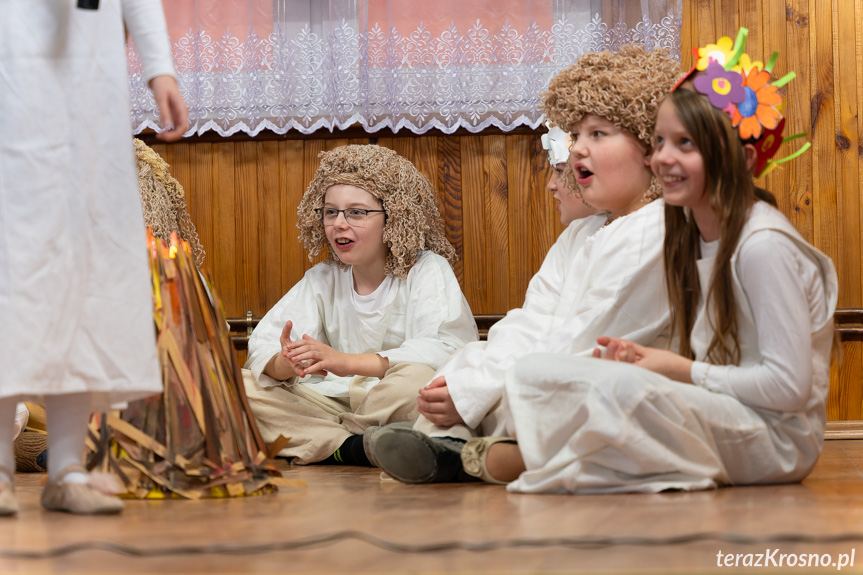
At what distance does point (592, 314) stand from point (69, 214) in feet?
3.69

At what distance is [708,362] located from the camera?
1.96 meters

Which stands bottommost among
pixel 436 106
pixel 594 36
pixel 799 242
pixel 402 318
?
pixel 402 318

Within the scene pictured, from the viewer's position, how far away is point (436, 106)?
10.2 feet

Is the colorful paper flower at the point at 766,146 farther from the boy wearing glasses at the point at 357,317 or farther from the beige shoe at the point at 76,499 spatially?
the beige shoe at the point at 76,499

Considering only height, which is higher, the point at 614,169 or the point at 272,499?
the point at 614,169

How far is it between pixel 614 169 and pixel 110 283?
1239mm

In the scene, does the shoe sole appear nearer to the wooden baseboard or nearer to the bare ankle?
the bare ankle

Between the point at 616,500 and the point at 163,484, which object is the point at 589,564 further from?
the point at 163,484

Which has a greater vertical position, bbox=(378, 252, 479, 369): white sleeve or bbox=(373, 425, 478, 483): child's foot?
bbox=(378, 252, 479, 369): white sleeve

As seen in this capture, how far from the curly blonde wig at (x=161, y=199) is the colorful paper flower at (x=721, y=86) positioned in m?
1.76

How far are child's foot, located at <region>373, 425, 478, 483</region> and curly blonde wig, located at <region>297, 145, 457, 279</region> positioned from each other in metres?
0.95

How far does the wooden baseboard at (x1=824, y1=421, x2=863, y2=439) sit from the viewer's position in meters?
3.00

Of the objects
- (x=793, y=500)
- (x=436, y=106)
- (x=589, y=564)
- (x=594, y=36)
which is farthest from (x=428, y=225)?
(x=589, y=564)

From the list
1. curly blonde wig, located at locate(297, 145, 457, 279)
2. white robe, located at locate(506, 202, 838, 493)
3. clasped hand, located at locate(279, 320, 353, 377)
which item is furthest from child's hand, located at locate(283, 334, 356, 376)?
white robe, located at locate(506, 202, 838, 493)
